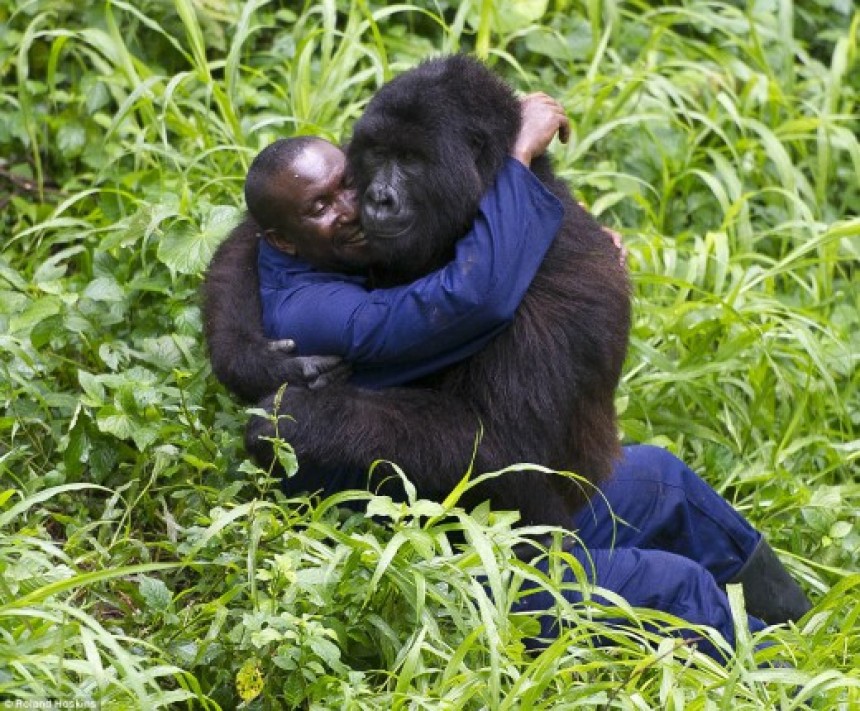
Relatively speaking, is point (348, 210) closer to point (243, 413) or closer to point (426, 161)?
point (426, 161)

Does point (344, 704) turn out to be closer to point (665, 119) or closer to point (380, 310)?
point (380, 310)

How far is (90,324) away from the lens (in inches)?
190

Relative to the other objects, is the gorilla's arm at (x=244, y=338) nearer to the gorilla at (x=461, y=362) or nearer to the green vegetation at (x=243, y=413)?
the gorilla at (x=461, y=362)

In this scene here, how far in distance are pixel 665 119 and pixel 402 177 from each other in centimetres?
263

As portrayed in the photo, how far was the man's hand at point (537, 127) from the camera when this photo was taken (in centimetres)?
404

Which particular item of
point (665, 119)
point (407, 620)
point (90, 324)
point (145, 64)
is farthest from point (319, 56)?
point (407, 620)

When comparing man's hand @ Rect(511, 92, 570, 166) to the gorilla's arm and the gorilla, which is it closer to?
the gorilla

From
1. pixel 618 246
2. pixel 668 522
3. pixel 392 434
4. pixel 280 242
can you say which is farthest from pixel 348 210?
pixel 668 522

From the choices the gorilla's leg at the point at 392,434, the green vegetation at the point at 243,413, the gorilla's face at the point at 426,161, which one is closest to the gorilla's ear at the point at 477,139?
the gorilla's face at the point at 426,161

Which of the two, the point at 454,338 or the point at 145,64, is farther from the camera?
the point at 145,64

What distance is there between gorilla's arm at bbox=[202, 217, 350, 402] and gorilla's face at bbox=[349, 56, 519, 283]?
0.33m

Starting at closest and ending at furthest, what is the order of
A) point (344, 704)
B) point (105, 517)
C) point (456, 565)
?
point (344, 704)
point (456, 565)
point (105, 517)

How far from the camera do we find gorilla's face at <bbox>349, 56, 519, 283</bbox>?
3902 mm

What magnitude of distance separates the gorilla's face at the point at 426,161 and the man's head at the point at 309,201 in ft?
0.22
